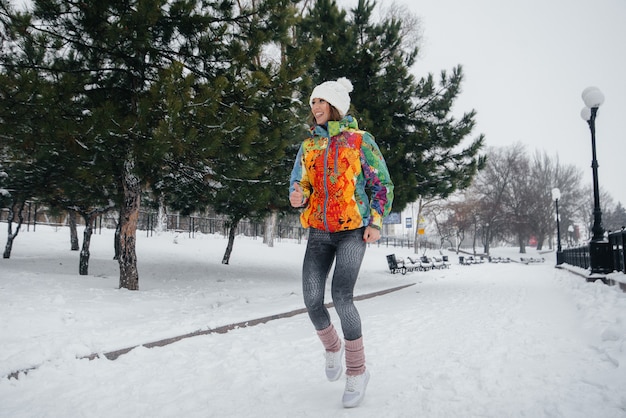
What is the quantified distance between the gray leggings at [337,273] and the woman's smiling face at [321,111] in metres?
0.75

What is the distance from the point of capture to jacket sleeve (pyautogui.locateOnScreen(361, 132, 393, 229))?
2.56 m

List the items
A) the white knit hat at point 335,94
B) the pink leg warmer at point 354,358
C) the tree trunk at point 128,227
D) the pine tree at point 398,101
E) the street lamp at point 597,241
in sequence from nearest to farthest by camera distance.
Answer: the pink leg warmer at point 354,358
the white knit hat at point 335,94
the tree trunk at point 128,227
the street lamp at point 597,241
the pine tree at point 398,101

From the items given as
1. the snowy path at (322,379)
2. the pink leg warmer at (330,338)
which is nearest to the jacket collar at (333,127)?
the pink leg warmer at (330,338)

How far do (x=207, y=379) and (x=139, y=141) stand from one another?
13.5 ft

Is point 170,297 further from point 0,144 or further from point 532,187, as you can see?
point 532,187

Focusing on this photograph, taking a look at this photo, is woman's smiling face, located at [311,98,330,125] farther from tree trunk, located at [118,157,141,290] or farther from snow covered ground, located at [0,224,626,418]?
tree trunk, located at [118,157,141,290]

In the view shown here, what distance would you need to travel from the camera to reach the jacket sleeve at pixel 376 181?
8.41 feet

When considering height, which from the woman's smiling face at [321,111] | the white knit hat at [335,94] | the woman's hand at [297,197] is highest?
the white knit hat at [335,94]

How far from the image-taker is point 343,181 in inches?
100.0

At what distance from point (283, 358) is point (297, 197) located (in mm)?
1743

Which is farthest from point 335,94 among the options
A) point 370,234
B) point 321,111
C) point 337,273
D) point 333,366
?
point 333,366

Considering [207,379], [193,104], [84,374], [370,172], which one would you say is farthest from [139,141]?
[370,172]

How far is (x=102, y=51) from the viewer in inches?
244

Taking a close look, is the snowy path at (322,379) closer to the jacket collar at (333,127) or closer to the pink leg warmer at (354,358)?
the pink leg warmer at (354,358)
